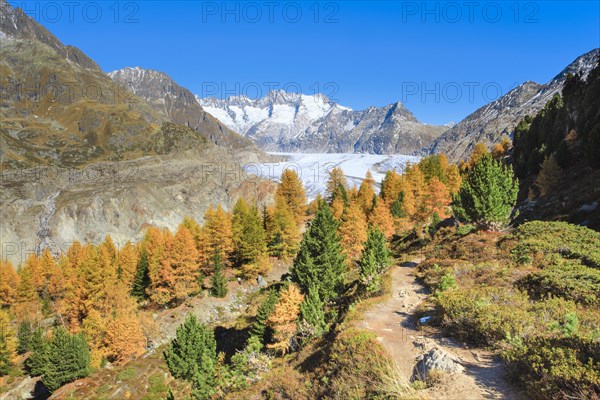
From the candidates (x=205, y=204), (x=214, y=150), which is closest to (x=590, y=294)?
(x=205, y=204)

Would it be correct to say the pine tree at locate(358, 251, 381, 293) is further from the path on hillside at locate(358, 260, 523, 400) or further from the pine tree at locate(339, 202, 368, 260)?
the pine tree at locate(339, 202, 368, 260)

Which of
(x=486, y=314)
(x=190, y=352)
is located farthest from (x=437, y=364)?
(x=190, y=352)

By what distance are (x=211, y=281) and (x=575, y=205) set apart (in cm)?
5008

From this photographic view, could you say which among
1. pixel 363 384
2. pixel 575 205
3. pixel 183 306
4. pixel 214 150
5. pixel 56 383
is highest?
pixel 214 150

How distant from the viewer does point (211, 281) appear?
2158 inches

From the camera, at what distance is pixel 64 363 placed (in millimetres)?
35375

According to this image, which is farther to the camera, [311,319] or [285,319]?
[285,319]

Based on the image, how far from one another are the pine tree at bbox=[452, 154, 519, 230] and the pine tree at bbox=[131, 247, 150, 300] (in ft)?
158

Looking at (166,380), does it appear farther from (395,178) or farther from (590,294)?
(395,178)

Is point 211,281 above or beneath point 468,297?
beneath

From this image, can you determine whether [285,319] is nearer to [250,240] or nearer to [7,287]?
[250,240]

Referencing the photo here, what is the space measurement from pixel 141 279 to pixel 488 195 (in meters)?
51.8

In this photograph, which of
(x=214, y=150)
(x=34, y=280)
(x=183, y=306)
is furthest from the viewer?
→ (x=214, y=150)

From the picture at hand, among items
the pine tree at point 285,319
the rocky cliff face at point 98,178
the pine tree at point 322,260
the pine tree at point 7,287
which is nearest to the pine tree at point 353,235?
the pine tree at point 322,260
